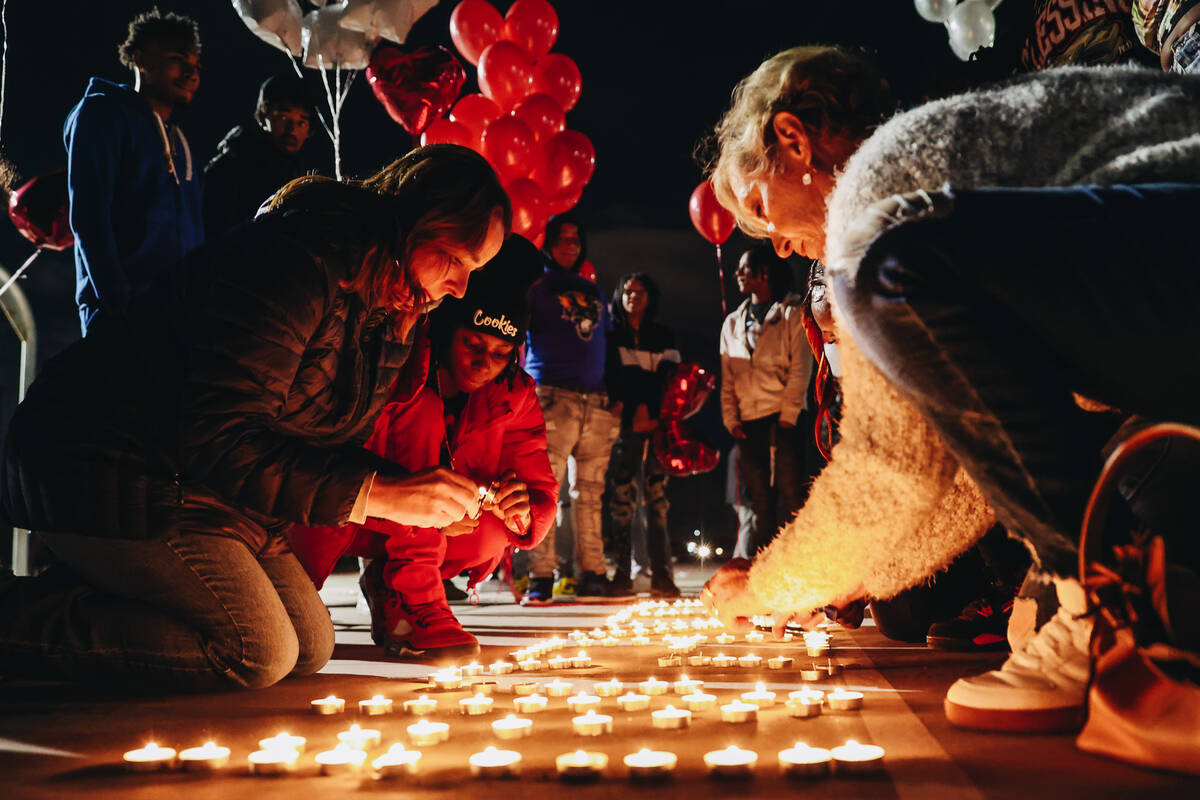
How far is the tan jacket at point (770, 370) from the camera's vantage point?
198 inches

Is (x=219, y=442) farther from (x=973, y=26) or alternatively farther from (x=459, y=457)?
(x=973, y=26)

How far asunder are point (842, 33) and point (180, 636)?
27.8 ft

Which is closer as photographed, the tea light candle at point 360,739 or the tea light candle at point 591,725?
the tea light candle at point 360,739

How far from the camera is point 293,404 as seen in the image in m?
2.15

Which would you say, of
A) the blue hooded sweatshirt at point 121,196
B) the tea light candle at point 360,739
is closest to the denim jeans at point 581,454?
the blue hooded sweatshirt at point 121,196

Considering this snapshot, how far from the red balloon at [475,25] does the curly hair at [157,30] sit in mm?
3144

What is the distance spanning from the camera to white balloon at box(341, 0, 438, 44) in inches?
186

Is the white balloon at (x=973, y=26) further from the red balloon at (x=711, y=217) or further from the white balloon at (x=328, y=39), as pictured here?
the white balloon at (x=328, y=39)

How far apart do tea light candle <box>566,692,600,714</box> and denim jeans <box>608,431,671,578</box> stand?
375 centimetres

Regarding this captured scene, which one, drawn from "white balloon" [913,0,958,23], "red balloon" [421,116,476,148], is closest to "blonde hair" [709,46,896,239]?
"red balloon" [421,116,476,148]

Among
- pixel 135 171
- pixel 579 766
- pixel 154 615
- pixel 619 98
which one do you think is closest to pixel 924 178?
pixel 579 766

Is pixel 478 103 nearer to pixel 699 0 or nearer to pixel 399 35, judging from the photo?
pixel 399 35

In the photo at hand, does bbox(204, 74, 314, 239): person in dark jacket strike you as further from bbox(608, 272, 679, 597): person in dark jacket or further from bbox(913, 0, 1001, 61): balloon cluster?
bbox(913, 0, 1001, 61): balloon cluster


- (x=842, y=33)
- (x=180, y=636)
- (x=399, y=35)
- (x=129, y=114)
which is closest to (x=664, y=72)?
(x=842, y=33)
